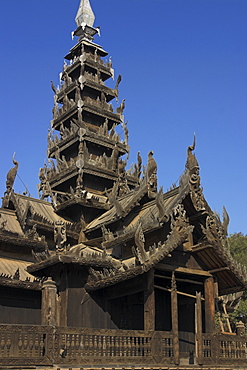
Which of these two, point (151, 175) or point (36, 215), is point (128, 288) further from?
point (36, 215)

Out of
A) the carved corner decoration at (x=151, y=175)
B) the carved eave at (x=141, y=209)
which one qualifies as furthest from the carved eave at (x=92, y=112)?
the carved corner decoration at (x=151, y=175)

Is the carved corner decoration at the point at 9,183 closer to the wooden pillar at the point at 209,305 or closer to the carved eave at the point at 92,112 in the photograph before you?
the carved eave at the point at 92,112

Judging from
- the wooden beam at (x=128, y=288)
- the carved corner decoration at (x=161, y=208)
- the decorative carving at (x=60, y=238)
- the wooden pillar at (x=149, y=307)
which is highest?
the carved corner decoration at (x=161, y=208)

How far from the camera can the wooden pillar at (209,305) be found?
20.0m

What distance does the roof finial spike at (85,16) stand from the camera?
3553cm

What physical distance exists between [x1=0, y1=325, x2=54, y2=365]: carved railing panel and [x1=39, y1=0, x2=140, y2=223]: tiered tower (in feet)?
35.3

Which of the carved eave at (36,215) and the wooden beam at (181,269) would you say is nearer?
the wooden beam at (181,269)

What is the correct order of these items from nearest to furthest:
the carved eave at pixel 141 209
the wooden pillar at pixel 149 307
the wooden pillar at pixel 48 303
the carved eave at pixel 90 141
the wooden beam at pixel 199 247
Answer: the wooden pillar at pixel 48 303 → the wooden pillar at pixel 149 307 → the carved eave at pixel 141 209 → the wooden beam at pixel 199 247 → the carved eave at pixel 90 141

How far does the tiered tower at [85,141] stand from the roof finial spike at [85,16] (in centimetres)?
23

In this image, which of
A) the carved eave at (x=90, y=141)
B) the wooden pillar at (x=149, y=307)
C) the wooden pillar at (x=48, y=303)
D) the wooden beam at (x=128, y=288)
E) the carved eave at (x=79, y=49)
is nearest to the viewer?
the wooden pillar at (x=48, y=303)

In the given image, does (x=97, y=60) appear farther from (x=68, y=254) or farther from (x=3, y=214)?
(x=68, y=254)

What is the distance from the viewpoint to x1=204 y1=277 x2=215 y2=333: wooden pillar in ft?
65.7

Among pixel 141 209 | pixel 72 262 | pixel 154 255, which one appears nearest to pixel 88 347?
pixel 154 255

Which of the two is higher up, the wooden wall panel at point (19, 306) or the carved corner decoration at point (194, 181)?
the carved corner decoration at point (194, 181)
